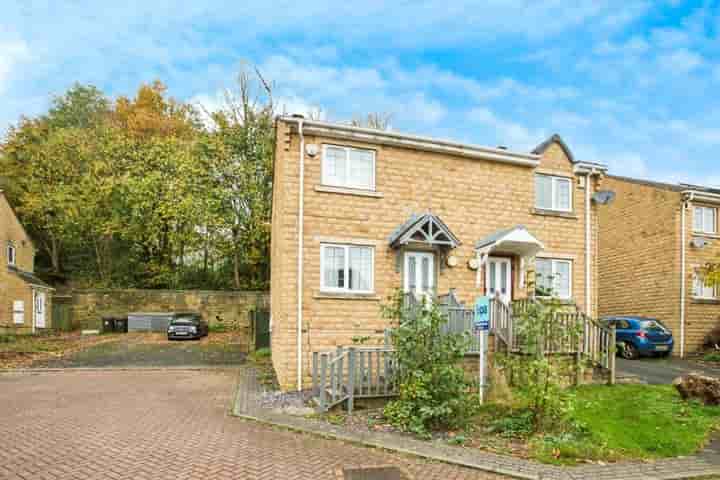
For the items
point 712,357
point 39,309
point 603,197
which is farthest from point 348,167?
point 39,309

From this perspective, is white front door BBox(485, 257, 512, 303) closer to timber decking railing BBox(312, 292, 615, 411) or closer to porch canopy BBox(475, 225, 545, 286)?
porch canopy BBox(475, 225, 545, 286)

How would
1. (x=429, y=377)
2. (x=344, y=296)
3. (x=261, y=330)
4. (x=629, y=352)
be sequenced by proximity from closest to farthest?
1. (x=429, y=377)
2. (x=344, y=296)
3. (x=629, y=352)
4. (x=261, y=330)

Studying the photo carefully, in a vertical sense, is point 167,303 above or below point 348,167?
below

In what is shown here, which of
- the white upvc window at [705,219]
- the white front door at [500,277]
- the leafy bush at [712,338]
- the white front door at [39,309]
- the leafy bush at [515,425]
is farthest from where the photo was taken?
the white front door at [39,309]

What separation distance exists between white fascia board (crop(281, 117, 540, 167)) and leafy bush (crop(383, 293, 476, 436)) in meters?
6.39

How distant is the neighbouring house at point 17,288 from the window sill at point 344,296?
24.4 m

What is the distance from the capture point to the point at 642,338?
20109 mm

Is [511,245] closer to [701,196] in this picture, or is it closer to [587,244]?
[587,244]

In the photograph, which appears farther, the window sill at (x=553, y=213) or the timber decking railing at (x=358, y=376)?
the window sill at (x=553, y=213)

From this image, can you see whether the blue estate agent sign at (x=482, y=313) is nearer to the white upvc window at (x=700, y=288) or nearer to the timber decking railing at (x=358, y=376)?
the timber decking railing at (x=358, y=376)

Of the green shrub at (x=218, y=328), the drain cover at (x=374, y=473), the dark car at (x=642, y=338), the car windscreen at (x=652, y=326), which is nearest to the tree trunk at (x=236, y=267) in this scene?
the green shrub at (x=218, y=328)

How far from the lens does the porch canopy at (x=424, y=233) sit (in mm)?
13938

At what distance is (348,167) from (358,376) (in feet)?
20.1

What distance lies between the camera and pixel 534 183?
16297 mm
